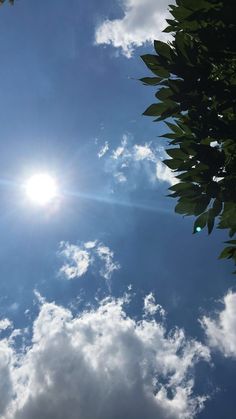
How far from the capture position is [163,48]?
5293 millimetres

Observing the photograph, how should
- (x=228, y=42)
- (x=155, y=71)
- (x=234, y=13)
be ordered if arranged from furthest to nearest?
1. (x=155, y=71)
2. (x=228, y=42)
3. (x=234, y=13)

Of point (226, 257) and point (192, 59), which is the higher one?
point (192, 59)

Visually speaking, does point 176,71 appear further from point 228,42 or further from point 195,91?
point 228,42

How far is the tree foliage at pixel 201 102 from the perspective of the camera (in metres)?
5.27

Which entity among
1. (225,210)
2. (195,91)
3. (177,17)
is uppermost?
(177,17)

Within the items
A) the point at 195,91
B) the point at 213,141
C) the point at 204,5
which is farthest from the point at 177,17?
the point at 213,141

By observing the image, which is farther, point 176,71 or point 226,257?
point 226,257

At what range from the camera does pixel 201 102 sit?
550cm

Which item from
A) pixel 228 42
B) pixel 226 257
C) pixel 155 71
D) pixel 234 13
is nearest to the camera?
pixel 234 13

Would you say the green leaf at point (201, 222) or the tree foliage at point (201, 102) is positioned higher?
the tree foliage at point (201, 102)

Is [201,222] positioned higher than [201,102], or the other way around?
[201,102]

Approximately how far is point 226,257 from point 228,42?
3.36 meters

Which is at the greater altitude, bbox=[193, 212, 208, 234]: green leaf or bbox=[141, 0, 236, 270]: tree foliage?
bbox=[141, 0, 236, 270]: tree foliage

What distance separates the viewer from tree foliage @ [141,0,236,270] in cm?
527
